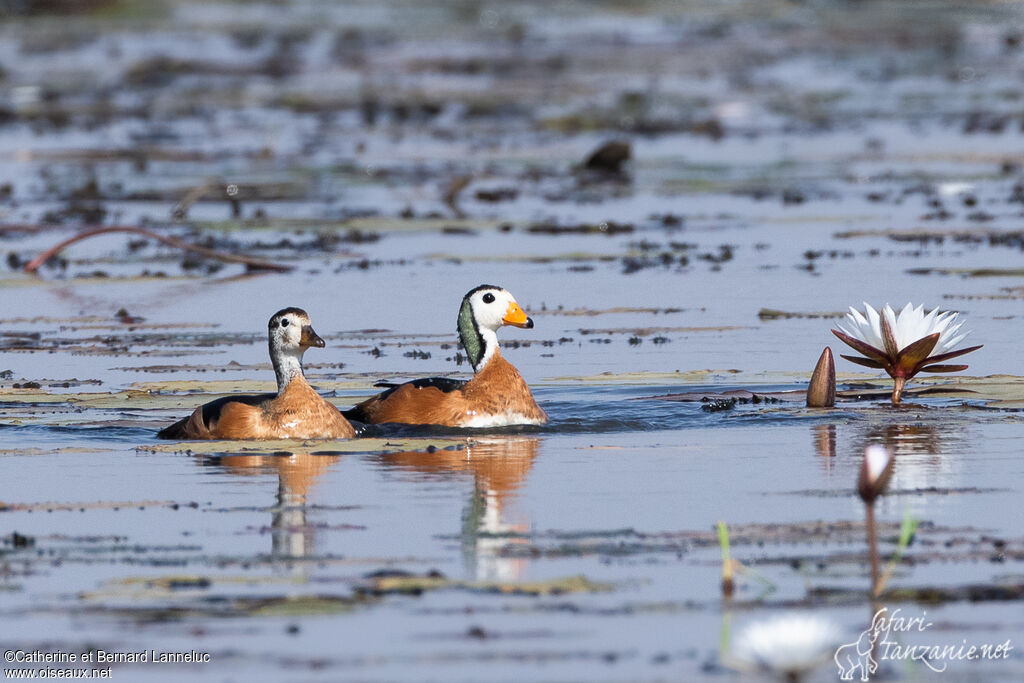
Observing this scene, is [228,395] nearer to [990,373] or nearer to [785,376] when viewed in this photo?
[785,376]

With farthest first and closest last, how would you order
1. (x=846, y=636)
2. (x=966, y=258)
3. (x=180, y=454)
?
(x=966, y=258) → (x=180, y=454) → (x=846, y=636)

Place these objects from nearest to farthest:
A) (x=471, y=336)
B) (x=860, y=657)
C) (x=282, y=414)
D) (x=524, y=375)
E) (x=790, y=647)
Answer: (x=790, y=647)
(x=860, y=657)
(x=282, y=414)
(x=471, y=336)
(x=524, y=375)

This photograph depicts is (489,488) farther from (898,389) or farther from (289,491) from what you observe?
(898,389)

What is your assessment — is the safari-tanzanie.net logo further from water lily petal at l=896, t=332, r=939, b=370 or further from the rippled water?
water lily petal at l=896, t=332, r=939, b=370

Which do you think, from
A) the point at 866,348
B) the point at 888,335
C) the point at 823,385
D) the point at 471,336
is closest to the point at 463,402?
the point at 471,336

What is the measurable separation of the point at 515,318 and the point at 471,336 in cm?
32

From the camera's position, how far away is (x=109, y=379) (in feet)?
43.7

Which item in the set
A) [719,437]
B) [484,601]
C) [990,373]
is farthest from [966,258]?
[484,601]

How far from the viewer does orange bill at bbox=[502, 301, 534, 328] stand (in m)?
12.5

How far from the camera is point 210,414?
11328 mm

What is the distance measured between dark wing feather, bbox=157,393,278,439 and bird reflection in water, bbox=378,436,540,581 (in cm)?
106

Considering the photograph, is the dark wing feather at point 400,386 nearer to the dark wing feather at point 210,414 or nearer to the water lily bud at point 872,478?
the dark wing feather at point 210,414

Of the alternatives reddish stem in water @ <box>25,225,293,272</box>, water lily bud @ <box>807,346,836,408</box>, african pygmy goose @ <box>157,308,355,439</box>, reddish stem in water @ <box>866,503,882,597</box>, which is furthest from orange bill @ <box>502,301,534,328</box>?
reddish stem in water @ <box>25,225,293,272</box>

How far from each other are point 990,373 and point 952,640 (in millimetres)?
6595
